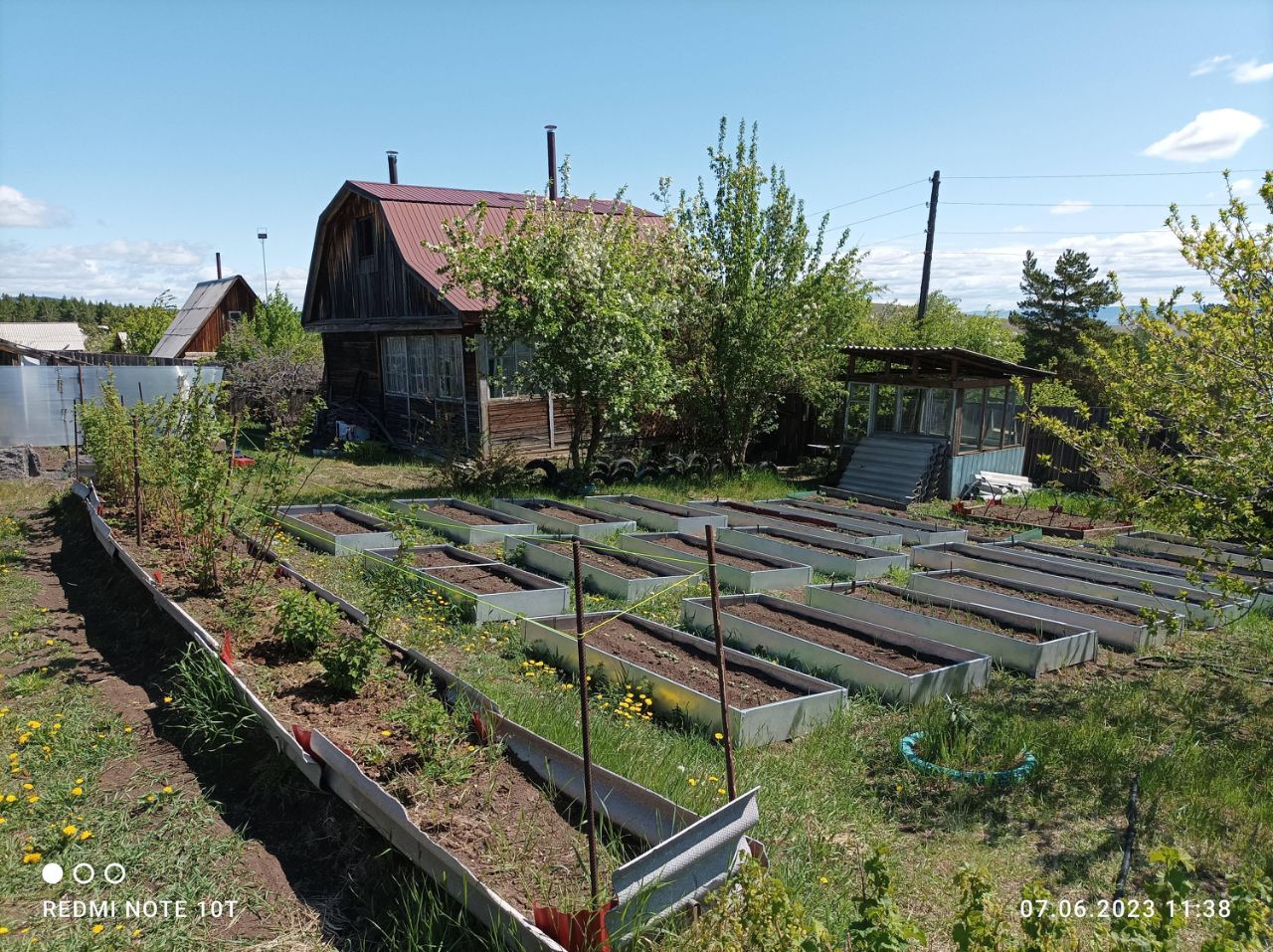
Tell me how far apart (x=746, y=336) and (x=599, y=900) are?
13404 millimetres

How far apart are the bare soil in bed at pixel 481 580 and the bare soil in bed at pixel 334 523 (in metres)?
2.54

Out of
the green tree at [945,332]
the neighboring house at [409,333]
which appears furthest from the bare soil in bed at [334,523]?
the green tree at [945,332]

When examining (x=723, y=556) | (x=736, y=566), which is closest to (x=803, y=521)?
(x=723, y=556)

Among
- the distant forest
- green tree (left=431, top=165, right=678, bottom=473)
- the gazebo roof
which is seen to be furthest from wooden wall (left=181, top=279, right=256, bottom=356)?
the distant forest

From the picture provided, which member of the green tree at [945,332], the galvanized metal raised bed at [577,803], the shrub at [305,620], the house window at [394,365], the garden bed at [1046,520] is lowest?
the garden bed at [1046,520]

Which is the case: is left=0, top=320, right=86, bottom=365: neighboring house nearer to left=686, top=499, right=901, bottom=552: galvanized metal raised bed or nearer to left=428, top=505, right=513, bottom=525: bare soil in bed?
left=428, top=505, right=513, bottom=525: bare soil in bed

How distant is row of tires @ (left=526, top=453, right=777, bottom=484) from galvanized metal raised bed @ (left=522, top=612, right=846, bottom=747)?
8120mm

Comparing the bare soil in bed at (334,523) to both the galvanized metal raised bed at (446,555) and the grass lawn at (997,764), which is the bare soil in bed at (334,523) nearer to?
the galvanized metal raised bed at (446,555)

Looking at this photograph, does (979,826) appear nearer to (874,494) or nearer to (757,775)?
(757,775)

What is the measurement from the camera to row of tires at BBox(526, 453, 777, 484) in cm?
1561

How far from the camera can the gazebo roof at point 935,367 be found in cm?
1568

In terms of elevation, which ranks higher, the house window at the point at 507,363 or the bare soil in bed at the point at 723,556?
the house window at the point at 507,363

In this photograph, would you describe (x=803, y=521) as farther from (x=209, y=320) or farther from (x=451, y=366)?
(x=209, y=320)

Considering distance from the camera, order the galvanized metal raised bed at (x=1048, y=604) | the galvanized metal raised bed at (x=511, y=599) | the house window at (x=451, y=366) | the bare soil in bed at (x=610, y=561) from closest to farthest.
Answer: the galvanized metal raised bed at (x=511, y=599)
the galvanized metal raised bed at (x=1048, y=604)
the bare soil in bed at (x=610, y=561)
the house window at (x=451, y=366)
